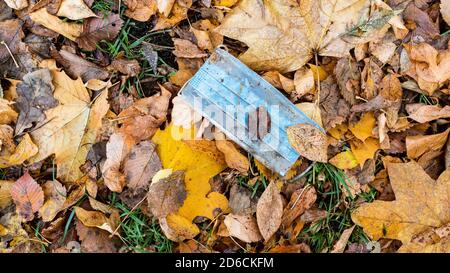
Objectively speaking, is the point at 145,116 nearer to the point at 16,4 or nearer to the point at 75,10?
the point at 75,10

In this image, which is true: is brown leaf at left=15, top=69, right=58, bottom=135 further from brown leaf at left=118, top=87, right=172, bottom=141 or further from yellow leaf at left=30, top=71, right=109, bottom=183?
brown leaf at left=118, top=87, right=172, bottom=141

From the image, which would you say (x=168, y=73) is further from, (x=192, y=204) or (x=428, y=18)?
(x=428, y=18)

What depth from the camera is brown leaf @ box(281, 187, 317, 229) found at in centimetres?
248

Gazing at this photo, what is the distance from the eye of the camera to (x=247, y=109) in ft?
7.91

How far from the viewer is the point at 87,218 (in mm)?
2449

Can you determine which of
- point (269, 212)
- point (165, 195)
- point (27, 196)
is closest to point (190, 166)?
point (165, 195)

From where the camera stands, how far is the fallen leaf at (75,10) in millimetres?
2535

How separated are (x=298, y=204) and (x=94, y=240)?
3.27 ft

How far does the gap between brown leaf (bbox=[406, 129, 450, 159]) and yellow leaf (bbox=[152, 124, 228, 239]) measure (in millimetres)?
909

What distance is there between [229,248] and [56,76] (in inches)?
47.2

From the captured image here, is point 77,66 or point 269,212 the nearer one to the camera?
point 269,212

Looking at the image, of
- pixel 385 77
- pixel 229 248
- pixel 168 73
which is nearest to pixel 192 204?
pixel 229 248

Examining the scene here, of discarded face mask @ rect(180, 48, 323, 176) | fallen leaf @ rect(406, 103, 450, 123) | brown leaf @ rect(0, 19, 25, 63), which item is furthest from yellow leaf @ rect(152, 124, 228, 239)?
fallen leaf @ rect(406, 103, 450, 123)

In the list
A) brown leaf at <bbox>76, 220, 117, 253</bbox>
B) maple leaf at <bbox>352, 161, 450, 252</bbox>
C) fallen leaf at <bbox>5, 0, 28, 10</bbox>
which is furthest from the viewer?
fallen leaf at <bbox>5, 0, 28, 10</bbox>
